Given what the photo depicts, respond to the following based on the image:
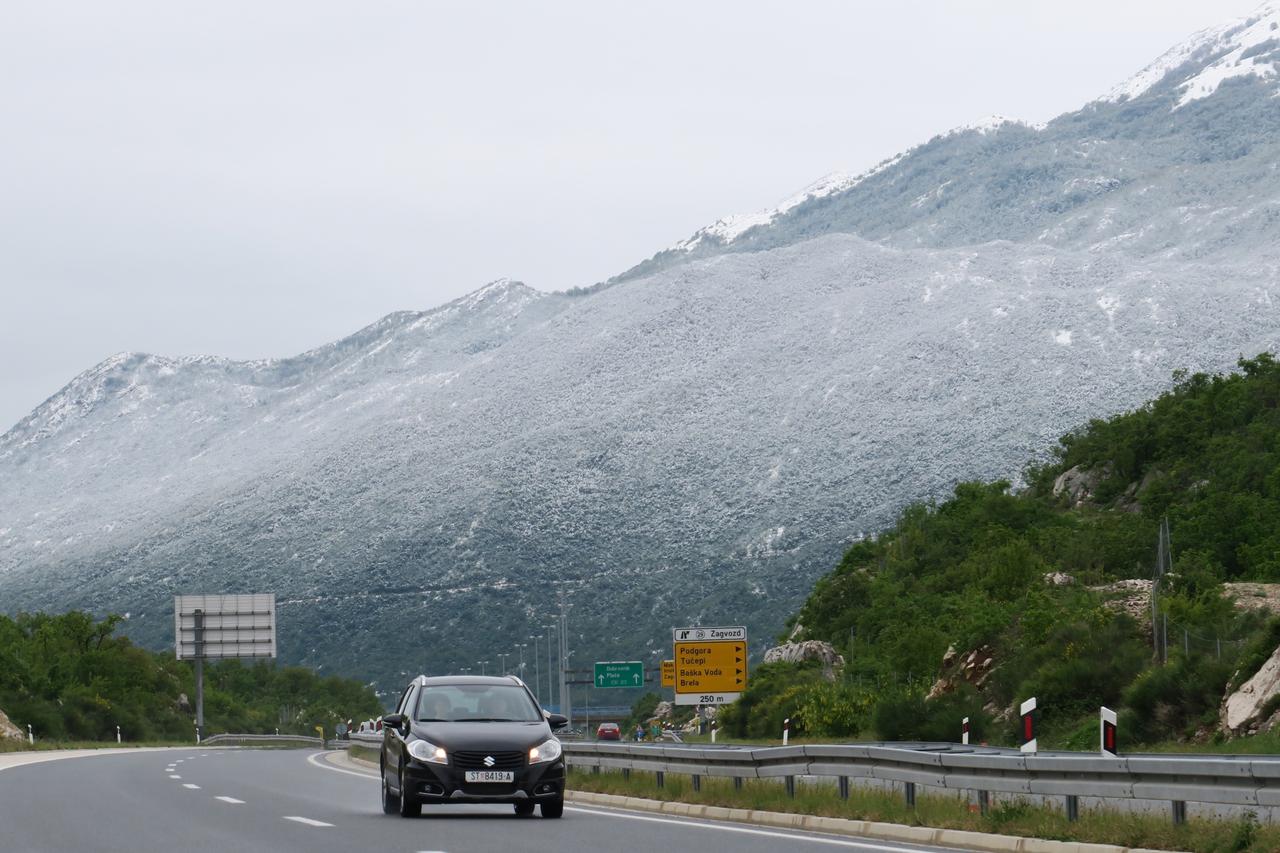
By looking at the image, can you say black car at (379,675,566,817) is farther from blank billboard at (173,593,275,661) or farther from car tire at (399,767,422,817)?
blank billboard at (173,593,275,661)

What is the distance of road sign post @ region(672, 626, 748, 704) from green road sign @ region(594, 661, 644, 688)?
33.4 m

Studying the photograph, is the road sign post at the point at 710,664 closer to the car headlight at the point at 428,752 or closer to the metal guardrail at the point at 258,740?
the car headlight at the point at 428,752

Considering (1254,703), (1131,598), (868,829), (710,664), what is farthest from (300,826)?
(1131,598)

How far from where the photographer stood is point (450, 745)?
21078mm

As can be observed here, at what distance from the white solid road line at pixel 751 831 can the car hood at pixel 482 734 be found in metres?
1.41

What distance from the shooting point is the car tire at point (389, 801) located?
869 inches

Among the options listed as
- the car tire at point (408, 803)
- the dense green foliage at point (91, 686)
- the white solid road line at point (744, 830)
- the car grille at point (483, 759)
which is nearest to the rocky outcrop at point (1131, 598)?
the white solid road line at point (744, 830)

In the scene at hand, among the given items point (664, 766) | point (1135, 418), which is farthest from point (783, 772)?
point (1135, 418)

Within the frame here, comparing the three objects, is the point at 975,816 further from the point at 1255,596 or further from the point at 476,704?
the point at 1255,596

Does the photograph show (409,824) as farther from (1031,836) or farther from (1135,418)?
(1135,418)

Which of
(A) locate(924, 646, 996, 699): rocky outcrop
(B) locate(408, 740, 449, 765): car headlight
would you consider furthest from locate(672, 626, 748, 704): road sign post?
(B) locate(408, 740, 449, 765): car headlight

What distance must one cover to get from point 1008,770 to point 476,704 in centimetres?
740

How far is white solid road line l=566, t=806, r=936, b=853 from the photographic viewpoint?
17031mm

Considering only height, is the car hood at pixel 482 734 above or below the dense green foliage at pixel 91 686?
above
